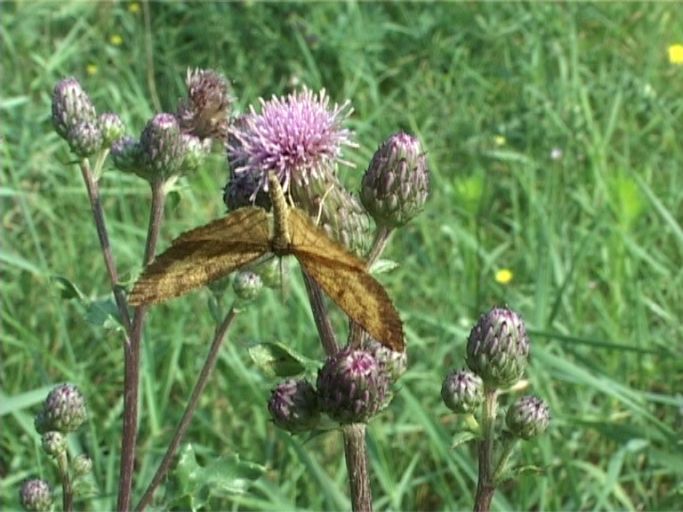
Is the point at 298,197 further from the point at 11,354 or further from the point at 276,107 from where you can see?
the point at 11,354

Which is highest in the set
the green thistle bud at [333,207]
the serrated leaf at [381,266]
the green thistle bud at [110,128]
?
the green thistle bud at [110,128]

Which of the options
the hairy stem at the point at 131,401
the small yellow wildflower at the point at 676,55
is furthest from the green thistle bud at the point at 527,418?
the small yellow wildflower at the point at 676,55

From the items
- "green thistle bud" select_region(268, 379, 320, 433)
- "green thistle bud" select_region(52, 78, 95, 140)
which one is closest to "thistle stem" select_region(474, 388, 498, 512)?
"green thistle bud" select_region(268, 379, 320, 433)

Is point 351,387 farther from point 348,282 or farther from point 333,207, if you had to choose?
point 333,207

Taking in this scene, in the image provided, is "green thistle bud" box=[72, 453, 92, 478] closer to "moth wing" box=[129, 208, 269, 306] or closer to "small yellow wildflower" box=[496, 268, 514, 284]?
"moth wing" box=[129, 208, 269, 306]

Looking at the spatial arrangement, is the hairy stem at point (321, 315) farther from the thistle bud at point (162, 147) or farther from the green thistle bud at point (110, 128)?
the green thistle bud at point (110, 128)

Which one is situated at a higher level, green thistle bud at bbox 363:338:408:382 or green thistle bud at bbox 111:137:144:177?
green thistle bud at bbox 111:137:144:177

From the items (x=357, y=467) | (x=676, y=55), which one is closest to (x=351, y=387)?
(x=357, y=467)
